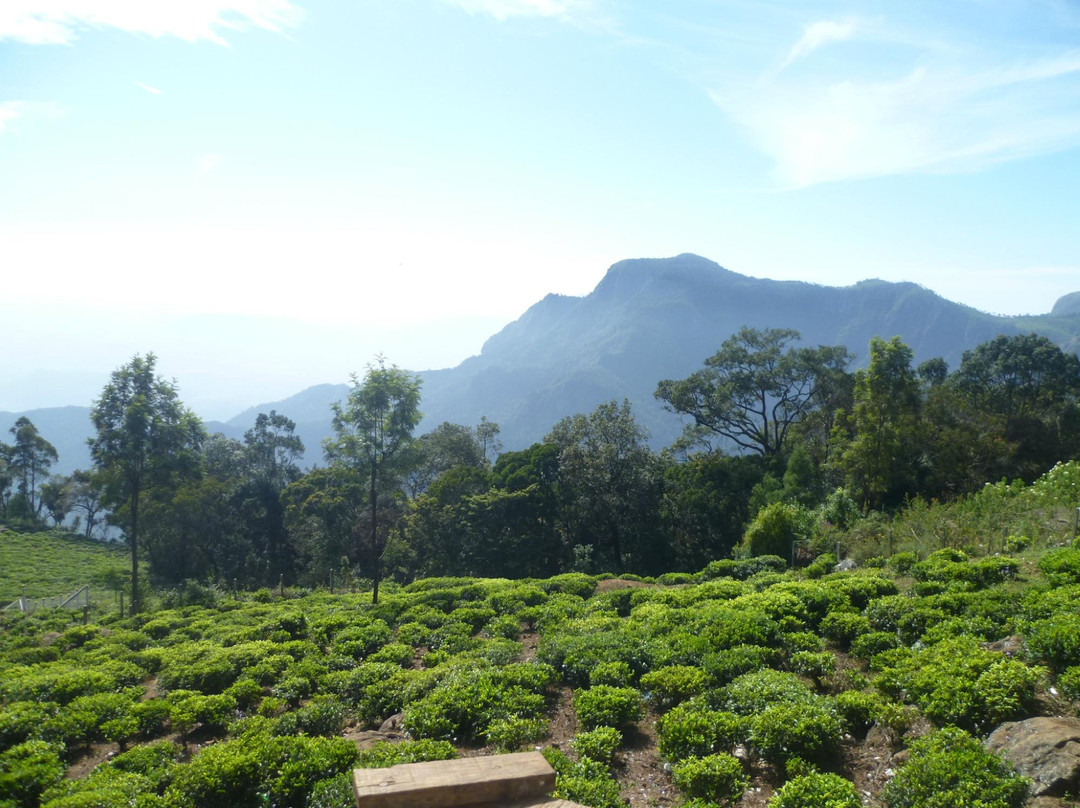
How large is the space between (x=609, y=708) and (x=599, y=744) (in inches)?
32.9

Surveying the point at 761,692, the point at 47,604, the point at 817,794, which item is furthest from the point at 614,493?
the point at 817,794

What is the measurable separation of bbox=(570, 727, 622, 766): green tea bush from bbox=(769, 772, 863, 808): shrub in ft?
5.93

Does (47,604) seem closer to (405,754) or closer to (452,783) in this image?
(405,754)

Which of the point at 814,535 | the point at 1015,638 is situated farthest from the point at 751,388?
the point at 1015,638

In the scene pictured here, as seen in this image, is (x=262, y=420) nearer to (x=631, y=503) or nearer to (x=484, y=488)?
(x=484, y=488)

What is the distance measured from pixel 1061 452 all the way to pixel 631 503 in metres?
20.5

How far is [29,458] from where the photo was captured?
64188 millimetres

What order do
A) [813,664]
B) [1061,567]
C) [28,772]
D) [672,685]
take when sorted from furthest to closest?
[1061,567], [813,664], [672,685], [28,772]

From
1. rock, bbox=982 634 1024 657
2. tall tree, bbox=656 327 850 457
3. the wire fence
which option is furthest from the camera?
tall tree, bbox=656 327 850 457

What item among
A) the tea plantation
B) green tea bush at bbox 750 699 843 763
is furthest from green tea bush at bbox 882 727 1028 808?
green tea bush at bbox 750 699 843 763

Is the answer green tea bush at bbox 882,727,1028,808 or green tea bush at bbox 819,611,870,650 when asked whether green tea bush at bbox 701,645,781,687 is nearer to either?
green tea bush at bbox 819,611,870,650

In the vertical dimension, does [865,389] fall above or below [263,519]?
above

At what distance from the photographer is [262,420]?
55.2 metres

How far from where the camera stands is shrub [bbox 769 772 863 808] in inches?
206
